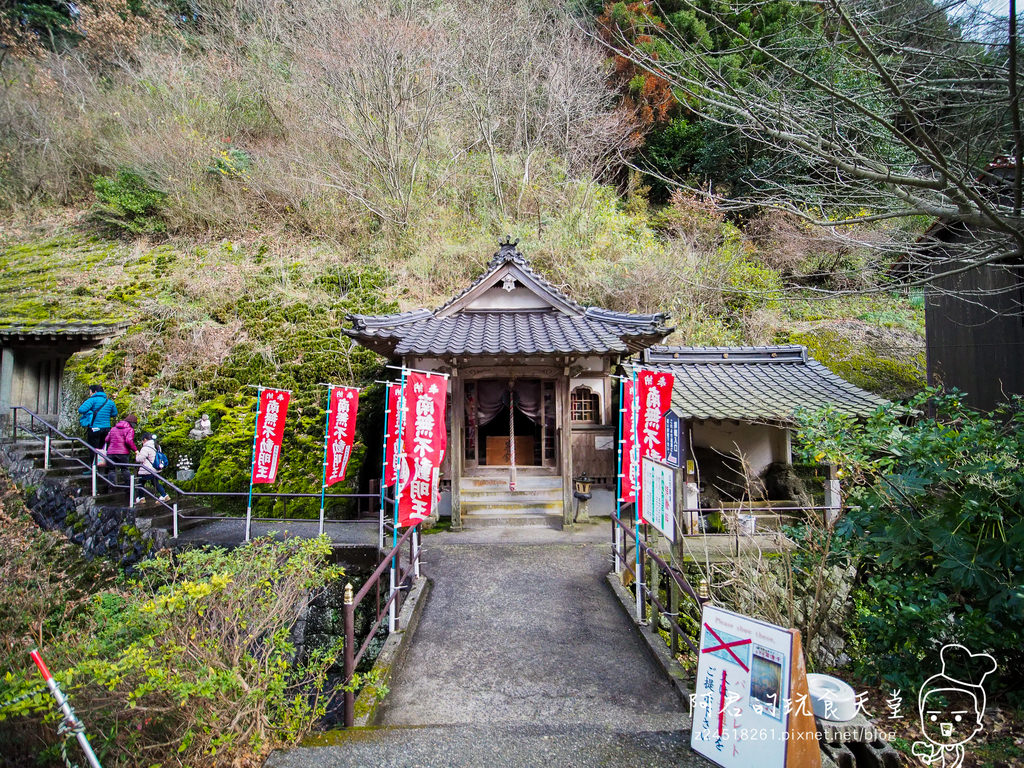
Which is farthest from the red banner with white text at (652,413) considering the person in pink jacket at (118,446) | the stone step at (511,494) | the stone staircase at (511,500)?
the person in pink jacket at (118,446)

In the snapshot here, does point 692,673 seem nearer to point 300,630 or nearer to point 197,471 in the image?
point 300,630

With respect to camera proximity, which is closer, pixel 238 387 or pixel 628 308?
pixel 238 387

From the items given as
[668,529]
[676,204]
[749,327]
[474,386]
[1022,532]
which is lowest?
[668,529]

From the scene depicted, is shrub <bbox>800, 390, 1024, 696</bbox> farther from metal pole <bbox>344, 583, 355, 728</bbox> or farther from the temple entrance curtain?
the temple entrance curtain

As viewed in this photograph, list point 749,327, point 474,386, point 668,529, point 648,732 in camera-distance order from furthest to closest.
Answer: point 749,327 < point 474,386 < point 668,529 < point 648,732

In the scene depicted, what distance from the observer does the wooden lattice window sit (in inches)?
457

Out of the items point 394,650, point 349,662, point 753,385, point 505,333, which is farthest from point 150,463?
point 753,385

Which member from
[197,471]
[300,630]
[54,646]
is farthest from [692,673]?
[197,471]

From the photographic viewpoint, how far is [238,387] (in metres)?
13.6

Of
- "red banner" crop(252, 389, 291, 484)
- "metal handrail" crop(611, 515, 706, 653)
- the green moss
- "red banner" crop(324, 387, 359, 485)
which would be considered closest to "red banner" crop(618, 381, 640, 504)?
"metal handrail" crop(611, 515, 706, 653)

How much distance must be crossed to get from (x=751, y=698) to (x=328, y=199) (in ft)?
69.5

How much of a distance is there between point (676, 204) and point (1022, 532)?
1751cm

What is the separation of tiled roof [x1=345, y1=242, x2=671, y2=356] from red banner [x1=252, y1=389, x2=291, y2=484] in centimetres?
182

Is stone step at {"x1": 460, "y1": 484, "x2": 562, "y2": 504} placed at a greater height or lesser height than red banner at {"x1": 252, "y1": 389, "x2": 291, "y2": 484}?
lesser
